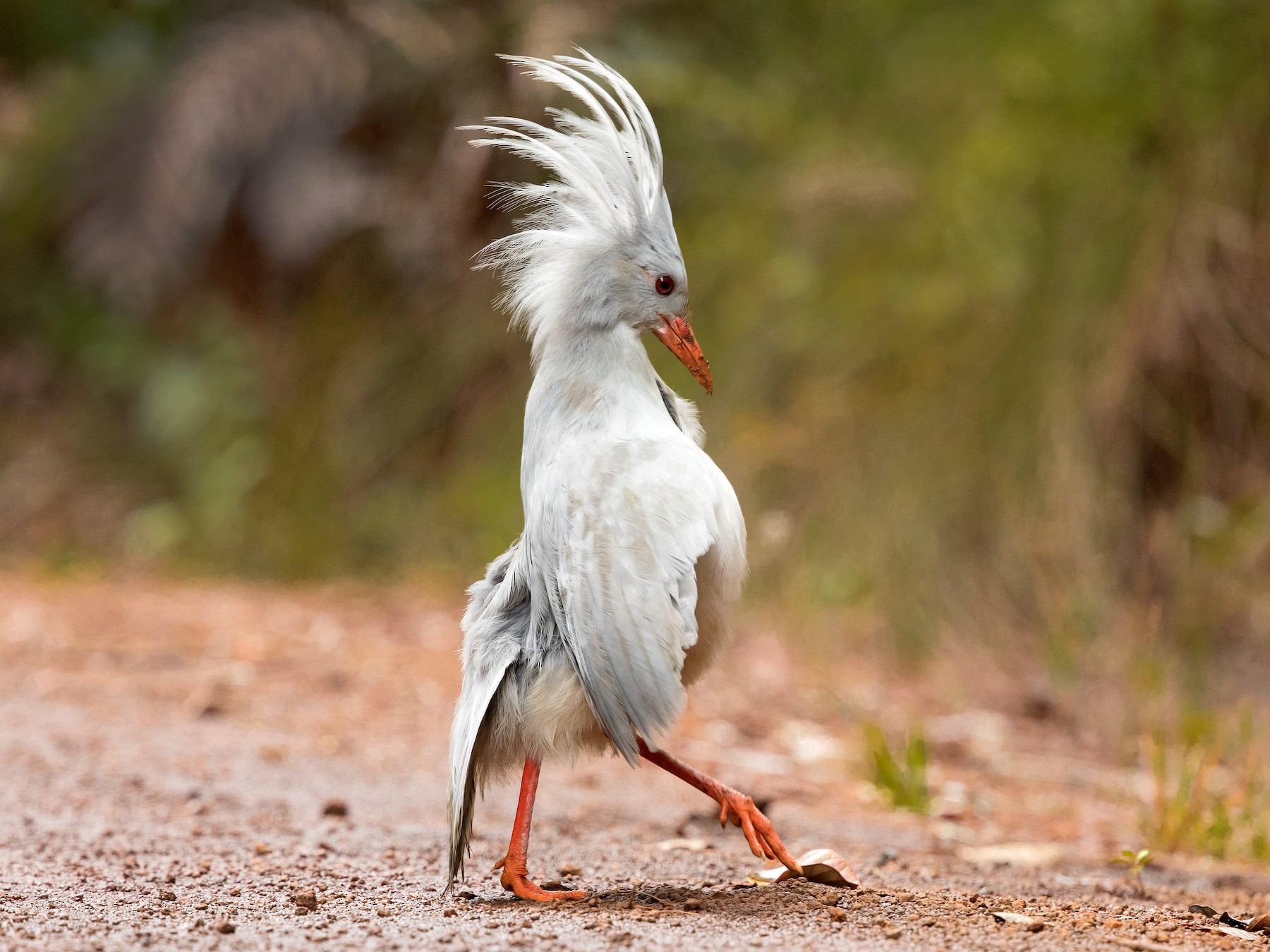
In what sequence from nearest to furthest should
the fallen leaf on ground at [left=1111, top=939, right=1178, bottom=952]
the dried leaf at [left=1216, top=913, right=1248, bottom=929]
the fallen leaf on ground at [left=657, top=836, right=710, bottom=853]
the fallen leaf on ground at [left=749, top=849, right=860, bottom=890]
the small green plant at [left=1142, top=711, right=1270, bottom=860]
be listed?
the fallen leaf on ground at [left=1111, top=939, right=1178, bottom=952]
the dried leaf at [left=1216, top=913, right=1248, bottom=929]
the fallen leaf on ground at [left=749, top=849, right=860, bottom=890]
the fallen leaf on ground at [left=657, top=836, right=710, bottom=853]
the small green plant at [left=1142, top=711, right=1270, bottom=860]

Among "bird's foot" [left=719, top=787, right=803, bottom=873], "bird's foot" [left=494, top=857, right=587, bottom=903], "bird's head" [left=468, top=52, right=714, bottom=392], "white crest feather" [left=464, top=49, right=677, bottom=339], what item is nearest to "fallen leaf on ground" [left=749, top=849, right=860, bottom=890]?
"bird's foot" [left=719, top=787, right=803, bottom=873]

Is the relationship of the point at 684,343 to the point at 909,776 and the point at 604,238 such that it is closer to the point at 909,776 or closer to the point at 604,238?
the point at 604,238

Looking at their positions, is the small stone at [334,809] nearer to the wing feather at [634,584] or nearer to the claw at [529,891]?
the claw at [529,891]

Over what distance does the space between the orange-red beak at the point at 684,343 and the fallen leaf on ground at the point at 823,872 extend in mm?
1136

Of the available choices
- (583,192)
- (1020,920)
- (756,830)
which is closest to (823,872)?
(756,830)

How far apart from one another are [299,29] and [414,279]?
2.19m

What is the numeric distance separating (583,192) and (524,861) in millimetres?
1563

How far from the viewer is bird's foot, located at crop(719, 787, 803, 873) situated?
10.5 feet

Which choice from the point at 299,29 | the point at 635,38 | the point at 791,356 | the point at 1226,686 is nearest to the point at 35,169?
the point at 299,29

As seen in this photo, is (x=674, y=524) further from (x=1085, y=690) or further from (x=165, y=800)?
(x=1085, y=690)

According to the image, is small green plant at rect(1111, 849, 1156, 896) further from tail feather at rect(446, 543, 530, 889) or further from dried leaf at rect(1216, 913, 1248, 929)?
tail feather at rect(446, 543, 530, 889)

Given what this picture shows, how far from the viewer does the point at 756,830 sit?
127 inches

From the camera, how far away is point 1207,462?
7.13 m

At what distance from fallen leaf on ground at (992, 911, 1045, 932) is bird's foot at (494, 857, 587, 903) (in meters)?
0.88
